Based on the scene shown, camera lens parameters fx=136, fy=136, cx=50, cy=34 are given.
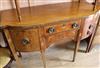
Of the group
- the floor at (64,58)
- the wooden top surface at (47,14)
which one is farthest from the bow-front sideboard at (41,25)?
the floor at (64,58)

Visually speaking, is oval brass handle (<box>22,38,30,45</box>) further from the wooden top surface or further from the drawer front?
the wooden top surface

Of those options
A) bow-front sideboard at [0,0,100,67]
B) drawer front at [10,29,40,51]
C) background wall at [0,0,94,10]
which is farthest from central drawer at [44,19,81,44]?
background wall at [0,0,94,10]

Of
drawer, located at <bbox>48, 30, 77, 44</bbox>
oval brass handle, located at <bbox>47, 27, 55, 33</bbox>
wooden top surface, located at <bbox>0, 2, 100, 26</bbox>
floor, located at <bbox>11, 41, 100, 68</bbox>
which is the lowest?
floor, located at <bbox>11, 41, 100, 68</bbox>

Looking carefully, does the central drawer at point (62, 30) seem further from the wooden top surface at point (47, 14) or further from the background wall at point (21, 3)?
the background wall at point (21, 3)

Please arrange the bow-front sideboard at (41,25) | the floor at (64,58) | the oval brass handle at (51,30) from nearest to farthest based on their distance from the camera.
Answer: the bow-front sideboard at (41,25), the oval brass handle at (51,30), the floor at (64,58)

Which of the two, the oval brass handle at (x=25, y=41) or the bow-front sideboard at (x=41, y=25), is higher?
the bow-front sideboard at (x=41, y=25)

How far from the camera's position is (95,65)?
1.91m

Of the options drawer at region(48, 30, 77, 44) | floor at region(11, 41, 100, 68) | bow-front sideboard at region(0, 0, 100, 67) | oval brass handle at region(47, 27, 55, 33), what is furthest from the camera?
floor at region(11, 41, 100, 68)

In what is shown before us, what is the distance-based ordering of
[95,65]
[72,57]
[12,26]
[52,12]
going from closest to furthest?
[12,26] → [52,12] → [95,65] → [72,57]

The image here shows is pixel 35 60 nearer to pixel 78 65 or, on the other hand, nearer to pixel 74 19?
pixel 78 65

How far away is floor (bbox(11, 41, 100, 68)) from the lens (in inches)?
75.7

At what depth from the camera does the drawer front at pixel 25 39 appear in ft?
4.46

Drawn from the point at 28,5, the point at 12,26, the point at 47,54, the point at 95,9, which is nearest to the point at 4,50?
the point at 12,26

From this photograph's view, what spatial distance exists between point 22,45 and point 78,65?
35.1 inches
